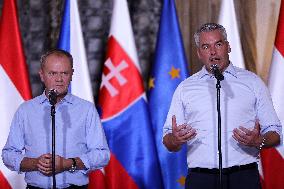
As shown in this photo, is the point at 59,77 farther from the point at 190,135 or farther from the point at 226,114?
the point at 226,114

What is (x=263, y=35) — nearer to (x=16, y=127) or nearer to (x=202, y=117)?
(x=202, y=117)

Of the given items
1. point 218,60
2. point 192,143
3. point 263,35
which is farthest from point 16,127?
point 263,35

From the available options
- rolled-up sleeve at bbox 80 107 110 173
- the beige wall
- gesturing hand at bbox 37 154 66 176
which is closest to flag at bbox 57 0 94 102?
the beige wall

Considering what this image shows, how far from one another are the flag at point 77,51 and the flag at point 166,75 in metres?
0.48

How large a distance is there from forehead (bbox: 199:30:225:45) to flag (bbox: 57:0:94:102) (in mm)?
1365

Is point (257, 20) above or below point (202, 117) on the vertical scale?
above

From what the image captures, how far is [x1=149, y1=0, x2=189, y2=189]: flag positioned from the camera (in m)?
4.12

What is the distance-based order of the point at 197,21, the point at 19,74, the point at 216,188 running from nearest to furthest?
the point at 216,188
the point at 19,74
the point at 197,21

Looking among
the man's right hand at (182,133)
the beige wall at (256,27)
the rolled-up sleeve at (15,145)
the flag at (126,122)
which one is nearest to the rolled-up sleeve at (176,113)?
the man's right hand at (182,133)

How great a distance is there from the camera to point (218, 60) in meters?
2.96

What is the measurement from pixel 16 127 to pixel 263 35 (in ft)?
7.07

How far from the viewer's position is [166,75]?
417cm

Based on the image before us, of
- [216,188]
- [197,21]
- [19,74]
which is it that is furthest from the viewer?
[197,21]

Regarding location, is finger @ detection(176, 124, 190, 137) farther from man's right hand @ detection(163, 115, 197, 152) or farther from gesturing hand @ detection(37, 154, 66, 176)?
gesturing hand @ detection(37, 154, 66, 176)
